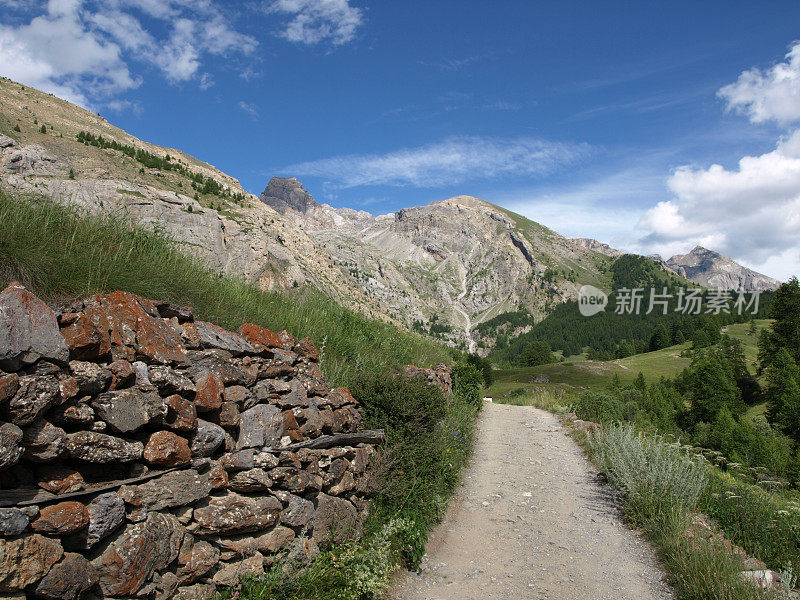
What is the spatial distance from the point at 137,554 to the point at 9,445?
3.39 feet

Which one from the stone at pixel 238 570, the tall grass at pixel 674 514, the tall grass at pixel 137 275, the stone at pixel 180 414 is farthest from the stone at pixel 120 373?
the tall grass at pixel 674 514

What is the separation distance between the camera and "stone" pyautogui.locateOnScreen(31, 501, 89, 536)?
219cm

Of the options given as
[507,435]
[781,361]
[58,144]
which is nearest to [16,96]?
[58,144]

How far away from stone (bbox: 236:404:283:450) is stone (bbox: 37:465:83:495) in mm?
1248

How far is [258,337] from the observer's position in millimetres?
4438

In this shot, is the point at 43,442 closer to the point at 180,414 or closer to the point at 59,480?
the point at 59,480

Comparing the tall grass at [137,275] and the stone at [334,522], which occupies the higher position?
the tall grass at [137,275]

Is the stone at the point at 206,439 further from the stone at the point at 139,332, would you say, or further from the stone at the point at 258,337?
the stone at the point at 258,337

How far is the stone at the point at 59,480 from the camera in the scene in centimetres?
235

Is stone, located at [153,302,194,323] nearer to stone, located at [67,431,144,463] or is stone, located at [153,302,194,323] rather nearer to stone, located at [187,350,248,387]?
stone, located at [187,350,248,387]

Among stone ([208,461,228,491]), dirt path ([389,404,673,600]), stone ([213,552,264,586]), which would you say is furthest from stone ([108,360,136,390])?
dirt path ([389,404,673,600])

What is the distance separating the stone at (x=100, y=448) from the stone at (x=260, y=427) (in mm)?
A: 957

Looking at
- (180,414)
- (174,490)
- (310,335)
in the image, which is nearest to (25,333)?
(180,414)

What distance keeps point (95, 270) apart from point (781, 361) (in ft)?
263
